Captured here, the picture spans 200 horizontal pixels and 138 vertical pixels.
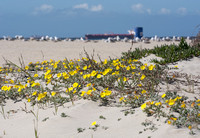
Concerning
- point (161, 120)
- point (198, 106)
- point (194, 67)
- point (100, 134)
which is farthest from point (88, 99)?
point (194, 67)

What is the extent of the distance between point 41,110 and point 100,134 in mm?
1590

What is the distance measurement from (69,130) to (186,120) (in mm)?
1565

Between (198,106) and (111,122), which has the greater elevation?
(198,106)

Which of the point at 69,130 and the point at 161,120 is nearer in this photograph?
the point at 161,120

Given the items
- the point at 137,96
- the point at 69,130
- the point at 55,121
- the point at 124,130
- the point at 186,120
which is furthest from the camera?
the point at 137,96

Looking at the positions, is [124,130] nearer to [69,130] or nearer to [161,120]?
[161,120]

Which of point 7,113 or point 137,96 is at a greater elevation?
point 137,96

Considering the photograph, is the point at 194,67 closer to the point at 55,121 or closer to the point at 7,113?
the point at 55,121

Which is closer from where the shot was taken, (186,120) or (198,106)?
(186,120)

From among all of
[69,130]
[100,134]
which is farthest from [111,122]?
[69,130]

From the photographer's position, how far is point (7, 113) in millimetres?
4684

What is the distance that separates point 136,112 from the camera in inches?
146

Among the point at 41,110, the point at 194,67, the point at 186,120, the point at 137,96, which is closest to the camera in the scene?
the point at 186,120

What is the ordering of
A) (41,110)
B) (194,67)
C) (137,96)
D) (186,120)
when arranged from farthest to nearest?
(194,67) < (41,110) < (137,96) < (186,120)
